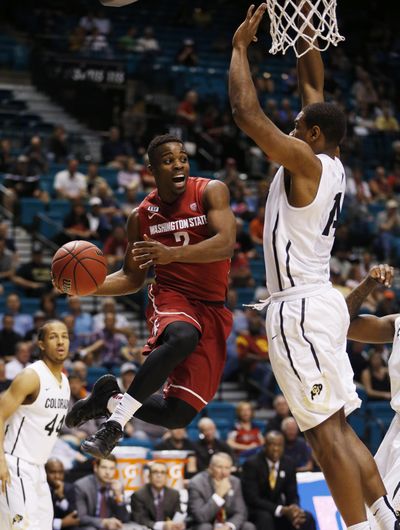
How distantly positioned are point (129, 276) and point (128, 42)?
48.7 feet

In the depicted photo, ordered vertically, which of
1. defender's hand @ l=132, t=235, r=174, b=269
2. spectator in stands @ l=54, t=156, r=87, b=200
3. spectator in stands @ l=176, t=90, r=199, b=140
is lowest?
defender's hand @ l=132, t=235, r=174, b=269

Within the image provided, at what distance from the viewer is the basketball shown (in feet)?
19.2

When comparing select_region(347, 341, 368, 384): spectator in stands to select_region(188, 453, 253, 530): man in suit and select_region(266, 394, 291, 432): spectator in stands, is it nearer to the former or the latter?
select_region(266, 394, 291, 432): spectator in stands

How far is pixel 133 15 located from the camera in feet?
72.8

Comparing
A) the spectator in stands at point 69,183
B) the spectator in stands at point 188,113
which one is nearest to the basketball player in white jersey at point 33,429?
the spectator in stands at point 69,183

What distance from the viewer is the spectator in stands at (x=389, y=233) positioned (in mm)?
16906

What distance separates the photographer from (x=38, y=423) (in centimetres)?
739

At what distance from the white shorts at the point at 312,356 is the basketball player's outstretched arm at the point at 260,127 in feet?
2.23

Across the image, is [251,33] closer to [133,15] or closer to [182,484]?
[182,484]

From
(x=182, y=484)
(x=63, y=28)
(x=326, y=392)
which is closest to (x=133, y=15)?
(x=63, y=28)

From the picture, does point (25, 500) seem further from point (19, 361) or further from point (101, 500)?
point (19, 361)

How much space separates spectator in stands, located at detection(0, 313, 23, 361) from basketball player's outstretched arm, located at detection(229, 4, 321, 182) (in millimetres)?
7408

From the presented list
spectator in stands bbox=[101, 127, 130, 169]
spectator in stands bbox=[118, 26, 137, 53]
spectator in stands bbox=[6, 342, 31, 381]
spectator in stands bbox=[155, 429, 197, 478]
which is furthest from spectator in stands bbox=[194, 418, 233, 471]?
spectator in stands bbox=[118, 26, 137, 53]

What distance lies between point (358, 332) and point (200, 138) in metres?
12.7
